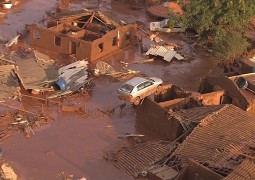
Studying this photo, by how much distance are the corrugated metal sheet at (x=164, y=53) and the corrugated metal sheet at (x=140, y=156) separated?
12982 millimetres

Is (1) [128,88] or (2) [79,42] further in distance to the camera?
(2) [79,42]

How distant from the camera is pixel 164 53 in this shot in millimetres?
36906

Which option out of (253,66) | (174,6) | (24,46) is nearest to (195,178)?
(253,66)

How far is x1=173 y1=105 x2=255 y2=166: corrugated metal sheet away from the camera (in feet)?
73.5

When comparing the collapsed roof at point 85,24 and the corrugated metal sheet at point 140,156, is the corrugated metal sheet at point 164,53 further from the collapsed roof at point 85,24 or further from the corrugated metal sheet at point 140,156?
the corrugated metal sheet at point 140,156

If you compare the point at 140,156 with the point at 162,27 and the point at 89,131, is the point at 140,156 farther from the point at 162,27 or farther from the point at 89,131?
the point at 162,27

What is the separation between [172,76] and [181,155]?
40.0 ft

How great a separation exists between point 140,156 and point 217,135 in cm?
368

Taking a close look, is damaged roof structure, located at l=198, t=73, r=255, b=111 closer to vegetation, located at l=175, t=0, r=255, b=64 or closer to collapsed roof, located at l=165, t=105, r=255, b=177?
collapsed roof, located at l=165, t=105, r=255, b=177

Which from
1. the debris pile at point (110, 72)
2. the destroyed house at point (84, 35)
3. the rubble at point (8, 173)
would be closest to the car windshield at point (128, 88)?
the debris pile at point (110, 72)

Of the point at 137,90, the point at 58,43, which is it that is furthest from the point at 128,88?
the point at 58,43

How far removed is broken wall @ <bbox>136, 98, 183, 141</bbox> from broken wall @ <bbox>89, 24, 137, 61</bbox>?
9.37 metres

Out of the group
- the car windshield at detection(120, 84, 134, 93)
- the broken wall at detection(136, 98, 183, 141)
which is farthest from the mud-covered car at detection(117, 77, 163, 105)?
the broken wall at detection(136, 98, 183, 141)

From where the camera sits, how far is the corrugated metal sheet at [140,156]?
75.2 feet
